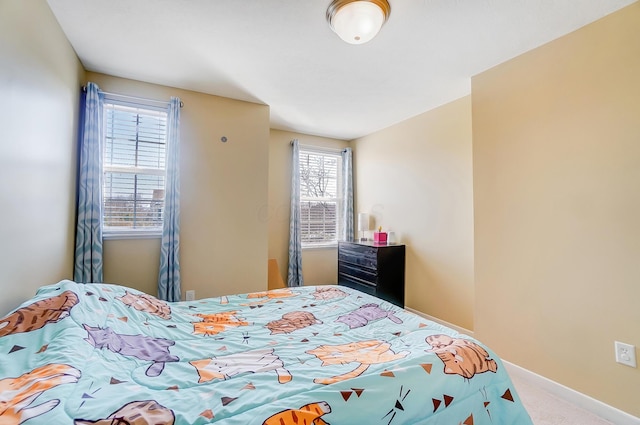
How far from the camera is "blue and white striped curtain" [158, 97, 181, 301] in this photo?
107 inches

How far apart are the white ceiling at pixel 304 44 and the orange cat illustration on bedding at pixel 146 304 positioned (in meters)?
1.82

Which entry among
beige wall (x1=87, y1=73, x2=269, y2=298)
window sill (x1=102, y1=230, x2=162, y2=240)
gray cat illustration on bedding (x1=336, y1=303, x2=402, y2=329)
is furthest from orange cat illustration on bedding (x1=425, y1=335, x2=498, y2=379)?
window sill (x1=102, y1=230, x2=162, y2=240)

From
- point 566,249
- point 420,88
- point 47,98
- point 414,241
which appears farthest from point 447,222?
point 47,98

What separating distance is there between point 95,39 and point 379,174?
3.42 meters

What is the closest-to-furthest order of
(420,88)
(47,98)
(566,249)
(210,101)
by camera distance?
(47,98), (566,249), (420,88), (210,101)

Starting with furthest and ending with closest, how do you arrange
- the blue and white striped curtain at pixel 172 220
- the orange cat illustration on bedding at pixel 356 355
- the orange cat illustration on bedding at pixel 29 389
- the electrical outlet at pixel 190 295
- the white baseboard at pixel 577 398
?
the electrical outlet at pixel 190 295, the blue and white striped curtain at pixel 172 220, the white baseboard at pixel 577 398, the orange cat illustration on bedding at pixel 356 355, the orange cat illustration on bedding at pixel 29 389

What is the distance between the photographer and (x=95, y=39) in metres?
2.09

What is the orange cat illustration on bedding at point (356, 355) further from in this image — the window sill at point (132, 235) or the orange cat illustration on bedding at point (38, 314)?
the window sill at point (132, 235)

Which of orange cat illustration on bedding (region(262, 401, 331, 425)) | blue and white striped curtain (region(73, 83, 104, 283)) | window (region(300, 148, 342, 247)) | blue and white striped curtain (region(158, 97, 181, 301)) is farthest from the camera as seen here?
window (region(300, 148, 342, 247))

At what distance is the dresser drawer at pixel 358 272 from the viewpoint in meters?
3.52

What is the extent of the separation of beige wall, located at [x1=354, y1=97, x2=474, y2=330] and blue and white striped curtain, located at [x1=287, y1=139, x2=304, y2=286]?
3.97 feet

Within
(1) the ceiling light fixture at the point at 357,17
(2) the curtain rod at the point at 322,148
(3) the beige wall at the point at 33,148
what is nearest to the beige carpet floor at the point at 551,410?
(1) the ceiling light fixture at the point at 357,17

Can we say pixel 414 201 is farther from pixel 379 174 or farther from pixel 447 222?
pixel 379 174

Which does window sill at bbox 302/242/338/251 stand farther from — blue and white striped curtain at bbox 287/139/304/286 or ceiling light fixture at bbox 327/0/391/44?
ceiling light fixture at bbox 327/0/391/44
